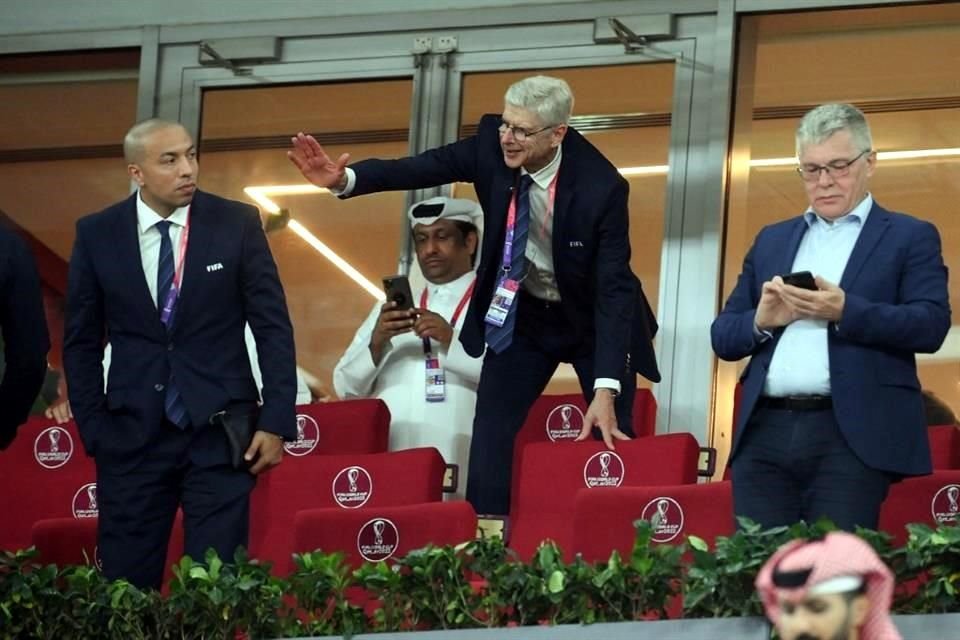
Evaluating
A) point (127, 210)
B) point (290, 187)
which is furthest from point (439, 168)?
point (290, 187)

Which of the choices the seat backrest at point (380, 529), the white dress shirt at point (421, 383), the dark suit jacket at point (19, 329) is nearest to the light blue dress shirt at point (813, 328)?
the seat backrest at point (380, 529)

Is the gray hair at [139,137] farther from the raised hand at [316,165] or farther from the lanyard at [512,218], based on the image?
the lanyard at [512,218]

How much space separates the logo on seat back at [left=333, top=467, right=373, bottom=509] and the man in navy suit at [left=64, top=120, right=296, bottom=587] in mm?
805

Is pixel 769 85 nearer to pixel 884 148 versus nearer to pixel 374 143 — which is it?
pixel 884 148

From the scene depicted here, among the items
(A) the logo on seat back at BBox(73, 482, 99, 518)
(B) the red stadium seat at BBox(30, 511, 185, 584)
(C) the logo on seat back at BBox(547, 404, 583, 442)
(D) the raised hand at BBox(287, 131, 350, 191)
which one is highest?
(D) the raised hand at BBox(287, 131, 350, 191)

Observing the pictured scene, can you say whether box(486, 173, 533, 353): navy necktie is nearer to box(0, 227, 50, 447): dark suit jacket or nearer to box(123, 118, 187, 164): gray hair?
box(123, 118, 187, 164): gray hair

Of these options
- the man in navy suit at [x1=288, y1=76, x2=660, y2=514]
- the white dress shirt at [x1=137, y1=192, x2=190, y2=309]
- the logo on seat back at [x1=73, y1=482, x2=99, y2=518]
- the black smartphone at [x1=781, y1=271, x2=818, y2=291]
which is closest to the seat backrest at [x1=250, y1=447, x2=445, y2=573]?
the man in navy suit at [x1=288, y1=76, x2=660, y2=514]

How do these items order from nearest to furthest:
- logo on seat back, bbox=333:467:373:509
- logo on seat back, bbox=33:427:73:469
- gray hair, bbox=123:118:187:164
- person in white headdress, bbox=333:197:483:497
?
gray hair, bbox=123:118:187:164, logo on seat back, bbox=333:467:373:509, person in white headdress, bbox=333:197:483:497, logo on seat back, bbox=33:427:73:469

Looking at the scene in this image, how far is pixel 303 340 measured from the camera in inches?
302

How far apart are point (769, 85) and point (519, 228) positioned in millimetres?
2303

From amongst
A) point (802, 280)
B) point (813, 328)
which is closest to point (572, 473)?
point (813, 328)

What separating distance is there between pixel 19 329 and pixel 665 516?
1579 mm

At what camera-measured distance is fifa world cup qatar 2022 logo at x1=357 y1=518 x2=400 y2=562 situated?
4.71 m

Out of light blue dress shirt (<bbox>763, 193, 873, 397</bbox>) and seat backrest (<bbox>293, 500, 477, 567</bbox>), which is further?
seat backrest (<bbox>293, 500, 477, 567</bbox>)
